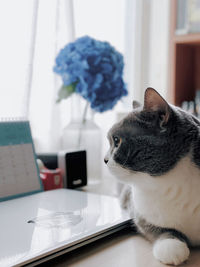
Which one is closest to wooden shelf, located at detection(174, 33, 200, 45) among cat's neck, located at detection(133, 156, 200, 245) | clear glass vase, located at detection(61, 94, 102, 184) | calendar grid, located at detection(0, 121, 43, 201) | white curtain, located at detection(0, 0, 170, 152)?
white curtain, located at detection(0, 0, 170, 152)

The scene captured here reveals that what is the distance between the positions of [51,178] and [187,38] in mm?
816

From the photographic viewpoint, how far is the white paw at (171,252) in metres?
0.60

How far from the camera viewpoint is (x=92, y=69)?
1122 millimetres

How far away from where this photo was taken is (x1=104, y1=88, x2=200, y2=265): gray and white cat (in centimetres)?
62

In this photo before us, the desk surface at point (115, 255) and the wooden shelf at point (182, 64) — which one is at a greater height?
the wooden shelf at point (182, 64)

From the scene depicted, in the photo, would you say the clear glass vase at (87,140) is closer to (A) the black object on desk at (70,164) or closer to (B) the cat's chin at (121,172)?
(A) the black object on desk at (70,164)

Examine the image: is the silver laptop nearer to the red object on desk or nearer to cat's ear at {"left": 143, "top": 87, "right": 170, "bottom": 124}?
the red object on desk

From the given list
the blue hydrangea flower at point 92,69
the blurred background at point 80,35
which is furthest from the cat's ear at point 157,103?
the blue hydrangea flower at point 92,69

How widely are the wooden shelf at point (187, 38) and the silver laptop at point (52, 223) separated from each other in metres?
0.81

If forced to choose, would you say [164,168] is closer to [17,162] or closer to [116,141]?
[116,141]

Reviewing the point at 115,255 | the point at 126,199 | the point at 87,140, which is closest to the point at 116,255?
the point at 115,255

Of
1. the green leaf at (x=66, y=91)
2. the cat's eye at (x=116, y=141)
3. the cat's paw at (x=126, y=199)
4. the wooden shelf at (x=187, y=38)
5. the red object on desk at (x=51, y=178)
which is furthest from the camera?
the wooden shelf at (x=187, y=38)

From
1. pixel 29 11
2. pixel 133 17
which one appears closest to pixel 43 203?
pixel 29 11

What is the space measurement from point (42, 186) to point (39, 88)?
41cm
